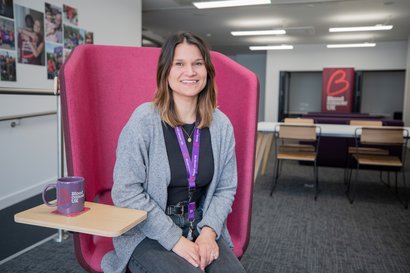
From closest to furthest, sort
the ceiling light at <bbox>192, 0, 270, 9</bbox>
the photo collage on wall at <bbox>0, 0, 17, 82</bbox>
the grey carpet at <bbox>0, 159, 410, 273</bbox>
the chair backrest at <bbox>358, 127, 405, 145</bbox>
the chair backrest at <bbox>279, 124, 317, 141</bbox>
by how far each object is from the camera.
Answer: the grey carpet at <bbox>0, 159, 410, 273</bbox>
the photo collage on wall at <bbox>0, 0, 17, 82</bbox>
the chair backrest at <bbox>358, 127, 405, 145</bbox>
the chair backrest at <bbox>279, 124, 317, 141</bbox>
the ceiling light at <bbox>192, 0, 270, 9</bbox>

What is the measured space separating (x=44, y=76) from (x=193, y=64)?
2.97m

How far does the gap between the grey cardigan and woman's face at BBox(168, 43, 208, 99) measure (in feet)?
0.43

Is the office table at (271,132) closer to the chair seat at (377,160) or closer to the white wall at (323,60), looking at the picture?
the chair seat at (377,160)

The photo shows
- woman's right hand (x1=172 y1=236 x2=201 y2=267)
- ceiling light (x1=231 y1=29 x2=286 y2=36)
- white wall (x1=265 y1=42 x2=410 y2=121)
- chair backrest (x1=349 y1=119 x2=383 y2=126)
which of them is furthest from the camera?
white wall (x1=265 y1=42 x2=410 y2=121)

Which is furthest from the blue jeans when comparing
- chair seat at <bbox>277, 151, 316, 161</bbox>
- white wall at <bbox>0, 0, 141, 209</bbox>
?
chair seat at <bbox>277, 151, 316, 161</bbox>

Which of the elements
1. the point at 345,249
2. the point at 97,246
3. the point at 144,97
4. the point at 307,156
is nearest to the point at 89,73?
the point at 144,97

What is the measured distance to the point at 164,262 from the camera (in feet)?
3.58

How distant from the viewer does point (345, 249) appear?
8.52 feet

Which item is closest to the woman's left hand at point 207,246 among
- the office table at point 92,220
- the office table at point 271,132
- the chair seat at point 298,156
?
the office table at point 92,220

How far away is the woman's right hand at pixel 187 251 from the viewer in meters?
1.13

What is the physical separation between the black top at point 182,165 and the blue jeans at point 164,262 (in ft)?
0.60

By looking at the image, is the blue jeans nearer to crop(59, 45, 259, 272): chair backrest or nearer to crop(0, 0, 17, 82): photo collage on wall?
crop(59, 45, 259, 272): chair backrest

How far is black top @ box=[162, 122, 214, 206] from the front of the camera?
4.08 ft

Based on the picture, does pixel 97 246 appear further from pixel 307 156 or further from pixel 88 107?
pixel 307 156
